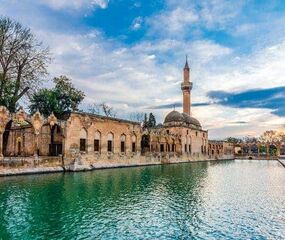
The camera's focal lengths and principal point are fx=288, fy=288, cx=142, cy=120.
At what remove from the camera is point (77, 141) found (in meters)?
27.6

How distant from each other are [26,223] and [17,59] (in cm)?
2121

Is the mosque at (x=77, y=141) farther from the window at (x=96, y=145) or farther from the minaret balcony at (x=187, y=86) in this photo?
the minaret balcony at (x=187, y=86)

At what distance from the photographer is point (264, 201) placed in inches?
499

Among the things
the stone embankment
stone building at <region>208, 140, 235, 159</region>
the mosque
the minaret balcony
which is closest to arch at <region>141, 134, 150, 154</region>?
the mosque

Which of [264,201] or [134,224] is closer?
[134,224]

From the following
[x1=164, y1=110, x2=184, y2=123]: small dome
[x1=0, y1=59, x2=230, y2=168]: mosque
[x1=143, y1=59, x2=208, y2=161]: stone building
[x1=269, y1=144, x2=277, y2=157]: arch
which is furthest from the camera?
[x1=269, y1=144, x2=277, y2=157]: arch

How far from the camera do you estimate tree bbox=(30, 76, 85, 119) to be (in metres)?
34.0

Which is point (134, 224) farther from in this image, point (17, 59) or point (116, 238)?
point (17, 59)

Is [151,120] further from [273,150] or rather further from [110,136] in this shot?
[273,150]

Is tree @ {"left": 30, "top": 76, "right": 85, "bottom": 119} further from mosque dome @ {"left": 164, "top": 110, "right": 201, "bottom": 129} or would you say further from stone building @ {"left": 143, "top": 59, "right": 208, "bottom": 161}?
mosque dome @ {"left": 164, "top": 110, "right": 201, "bottom": 129}

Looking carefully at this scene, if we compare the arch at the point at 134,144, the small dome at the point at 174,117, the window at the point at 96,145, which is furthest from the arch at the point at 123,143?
the small dome at the point at 174,117

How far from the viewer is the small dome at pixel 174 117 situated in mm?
52562

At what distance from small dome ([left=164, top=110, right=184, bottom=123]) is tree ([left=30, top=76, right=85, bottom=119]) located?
20716mm

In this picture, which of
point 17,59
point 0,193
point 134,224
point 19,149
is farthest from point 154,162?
point 134,224
